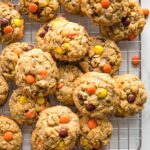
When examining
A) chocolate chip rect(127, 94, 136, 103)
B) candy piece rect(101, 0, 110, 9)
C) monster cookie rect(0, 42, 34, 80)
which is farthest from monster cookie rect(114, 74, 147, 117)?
monster cookie rect(0, 42, 34, 80)

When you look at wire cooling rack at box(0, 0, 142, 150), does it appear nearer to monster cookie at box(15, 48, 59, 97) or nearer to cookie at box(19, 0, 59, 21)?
cookie at box(19, 0, 59, 21)

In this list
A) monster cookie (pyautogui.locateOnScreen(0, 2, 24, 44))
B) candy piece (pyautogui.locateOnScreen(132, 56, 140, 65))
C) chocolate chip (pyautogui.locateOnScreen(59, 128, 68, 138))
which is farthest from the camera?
candy piece (pyautogui.locateOnScreen(132, 56, 140, 65))

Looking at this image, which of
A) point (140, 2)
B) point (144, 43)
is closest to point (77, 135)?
point (144, 43)

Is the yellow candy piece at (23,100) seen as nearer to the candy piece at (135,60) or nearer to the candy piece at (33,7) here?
the candy piece at (33,7)

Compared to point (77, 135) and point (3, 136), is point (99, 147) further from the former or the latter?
point (3, 136)

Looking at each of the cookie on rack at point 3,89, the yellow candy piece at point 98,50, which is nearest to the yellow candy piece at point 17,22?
the cookie on rack at point 3,89

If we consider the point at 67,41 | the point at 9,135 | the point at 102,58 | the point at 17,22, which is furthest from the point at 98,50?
the point at 9,135
